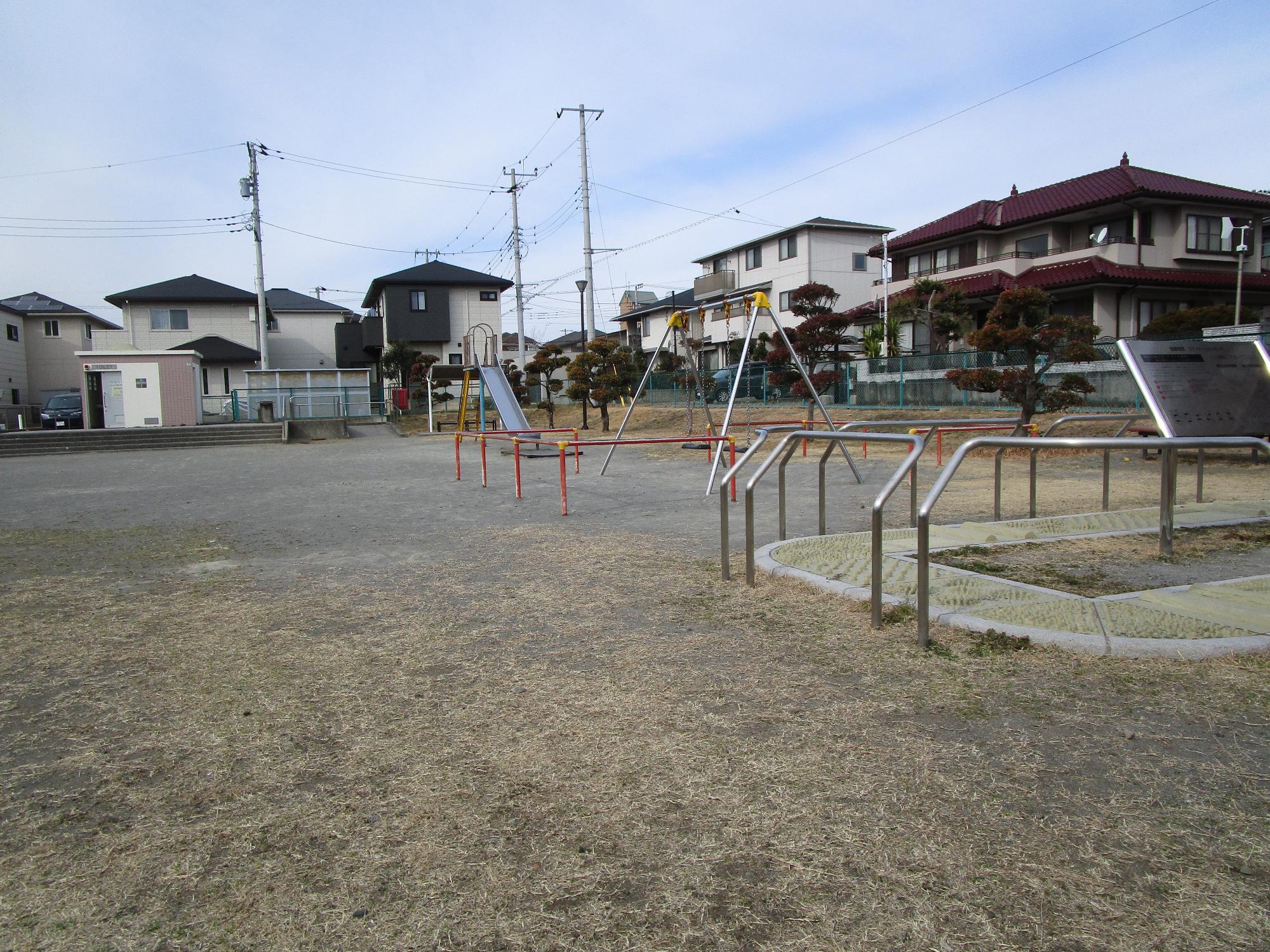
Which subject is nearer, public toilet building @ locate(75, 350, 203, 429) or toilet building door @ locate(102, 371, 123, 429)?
public toilet building @ locate(75, 350, 203, 429)

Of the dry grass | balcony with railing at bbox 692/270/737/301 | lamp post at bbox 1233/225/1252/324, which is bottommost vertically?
the dry grass

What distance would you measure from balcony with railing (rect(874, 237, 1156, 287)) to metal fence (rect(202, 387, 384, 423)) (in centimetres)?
2129

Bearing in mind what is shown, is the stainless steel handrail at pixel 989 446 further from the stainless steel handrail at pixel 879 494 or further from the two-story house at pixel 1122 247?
the two-story house at pixel 1122 247

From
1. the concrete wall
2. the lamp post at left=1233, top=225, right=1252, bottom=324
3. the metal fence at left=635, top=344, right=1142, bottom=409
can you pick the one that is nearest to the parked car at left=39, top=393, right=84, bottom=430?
the concrete wall

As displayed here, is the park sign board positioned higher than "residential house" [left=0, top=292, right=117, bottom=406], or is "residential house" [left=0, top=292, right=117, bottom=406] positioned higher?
"residential house" [left=0, top=292, right=117, bottom=406]

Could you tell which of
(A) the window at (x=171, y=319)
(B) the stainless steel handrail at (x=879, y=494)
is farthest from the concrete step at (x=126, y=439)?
(B) the stainless steel handrail at (x=879, y=494)

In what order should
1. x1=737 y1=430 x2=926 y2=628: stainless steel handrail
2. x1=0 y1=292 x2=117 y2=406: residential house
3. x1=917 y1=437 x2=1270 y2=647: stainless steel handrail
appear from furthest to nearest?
x1=0 y1=292 x2=117 y2=406: residential house, x1=737 y1=430 x2=926 y2=628: stainless steel handrail, x1=917 y1=437 x2=1270 y2=647: stainless steel handrail

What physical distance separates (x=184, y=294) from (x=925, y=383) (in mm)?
33795

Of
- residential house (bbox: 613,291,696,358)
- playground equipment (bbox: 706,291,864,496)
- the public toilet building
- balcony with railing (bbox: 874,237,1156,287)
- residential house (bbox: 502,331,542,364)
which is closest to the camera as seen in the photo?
playground equipment (bbox: 706,291,864,496)

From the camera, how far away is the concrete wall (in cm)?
3834

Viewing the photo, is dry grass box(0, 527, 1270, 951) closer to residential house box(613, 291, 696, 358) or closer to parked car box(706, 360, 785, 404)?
parked car box(706, 360, 785, 404)

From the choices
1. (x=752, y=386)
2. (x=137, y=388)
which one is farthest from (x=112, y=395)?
(x=752, y=386)

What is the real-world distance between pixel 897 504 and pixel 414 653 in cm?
609

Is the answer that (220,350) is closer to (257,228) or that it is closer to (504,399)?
(257,228)
